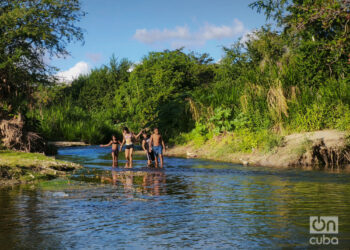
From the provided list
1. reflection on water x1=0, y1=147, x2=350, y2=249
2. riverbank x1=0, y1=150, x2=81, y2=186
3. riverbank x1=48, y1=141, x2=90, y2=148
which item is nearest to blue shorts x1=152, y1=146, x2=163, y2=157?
riverbank x1=0, y1=150, x2=81, y2=186

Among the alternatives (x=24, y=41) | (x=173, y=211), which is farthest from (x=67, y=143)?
(x=173, y=211)

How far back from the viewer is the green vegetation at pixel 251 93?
69.9 ft

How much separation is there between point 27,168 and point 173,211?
6.61 metres

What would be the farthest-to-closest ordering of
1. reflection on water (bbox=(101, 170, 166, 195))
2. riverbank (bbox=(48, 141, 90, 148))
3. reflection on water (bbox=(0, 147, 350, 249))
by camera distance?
riverbank (bbox=(48, 141, 90, 148)), reflection on water (bbox=(101, 170, 166, 195)), reflection on water (bbox=(0, 147, 350, 249))

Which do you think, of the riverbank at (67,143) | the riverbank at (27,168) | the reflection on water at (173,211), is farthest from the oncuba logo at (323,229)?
the riverbank at (67,143)

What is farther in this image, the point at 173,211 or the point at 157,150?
the point at 157,150

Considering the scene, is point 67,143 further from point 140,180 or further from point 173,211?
point 173,211

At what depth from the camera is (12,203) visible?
10.1 meters

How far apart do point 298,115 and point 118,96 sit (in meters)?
21.9

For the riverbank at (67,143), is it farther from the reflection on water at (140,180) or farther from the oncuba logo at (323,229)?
the oncuba logo at (323,229)

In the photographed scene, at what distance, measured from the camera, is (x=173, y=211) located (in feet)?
31.1

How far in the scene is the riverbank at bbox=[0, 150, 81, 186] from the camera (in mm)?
13578

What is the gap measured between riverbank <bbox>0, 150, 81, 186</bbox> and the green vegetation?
8.61 metres

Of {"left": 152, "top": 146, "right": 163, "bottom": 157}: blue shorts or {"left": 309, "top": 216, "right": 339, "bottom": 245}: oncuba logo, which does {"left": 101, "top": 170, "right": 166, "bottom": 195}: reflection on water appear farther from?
{"left": 309, "top": 216, "right": 339, "bottom": 245}: oncuba logo
